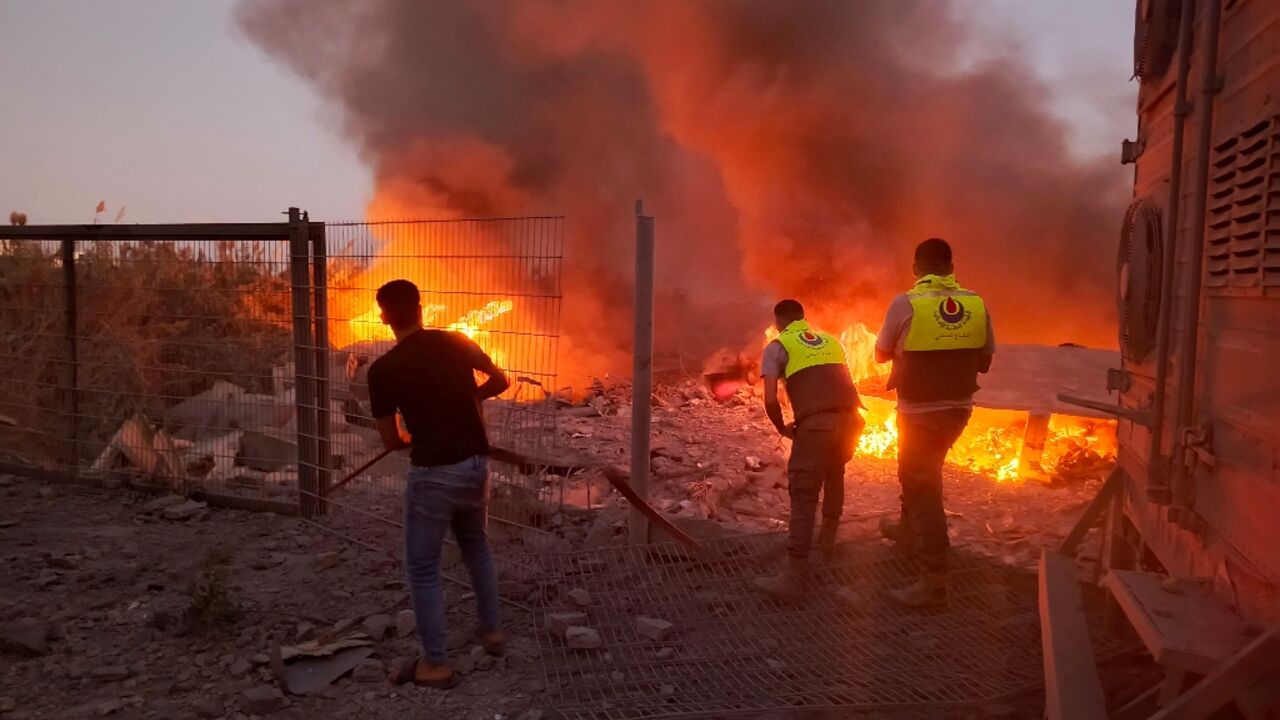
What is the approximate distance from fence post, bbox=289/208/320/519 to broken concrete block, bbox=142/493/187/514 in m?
1.15

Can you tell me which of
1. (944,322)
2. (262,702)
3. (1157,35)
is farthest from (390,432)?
(1157,35)

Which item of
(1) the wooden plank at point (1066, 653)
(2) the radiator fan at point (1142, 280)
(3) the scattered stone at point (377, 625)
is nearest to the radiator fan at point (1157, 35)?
(2) the radiator fan at point (1142, 280)

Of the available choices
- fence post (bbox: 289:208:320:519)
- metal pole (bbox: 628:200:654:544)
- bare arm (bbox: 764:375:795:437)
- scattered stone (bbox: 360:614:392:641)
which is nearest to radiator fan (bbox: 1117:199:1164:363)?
bare arm (bbox: 764:375:795:437)

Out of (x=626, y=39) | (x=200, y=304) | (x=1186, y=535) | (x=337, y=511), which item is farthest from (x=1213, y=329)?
(x=626, y=39)

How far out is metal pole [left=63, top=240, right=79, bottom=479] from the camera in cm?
673

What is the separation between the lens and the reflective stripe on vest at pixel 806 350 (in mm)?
4988

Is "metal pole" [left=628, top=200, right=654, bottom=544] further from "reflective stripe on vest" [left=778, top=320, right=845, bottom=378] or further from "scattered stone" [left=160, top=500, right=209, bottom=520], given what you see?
"scattered stone" [left=160, top=500, right=209, bottom=520]

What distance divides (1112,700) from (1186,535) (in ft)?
2.64

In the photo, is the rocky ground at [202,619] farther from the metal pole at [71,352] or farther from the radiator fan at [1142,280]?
the radiator fan at [1142,280]

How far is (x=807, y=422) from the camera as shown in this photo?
4.96 metres

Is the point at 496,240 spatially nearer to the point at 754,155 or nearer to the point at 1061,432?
the point at 1061,432

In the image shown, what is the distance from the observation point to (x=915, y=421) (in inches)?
186

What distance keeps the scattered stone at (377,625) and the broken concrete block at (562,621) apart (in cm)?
84

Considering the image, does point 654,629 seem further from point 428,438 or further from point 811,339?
point 811,339
